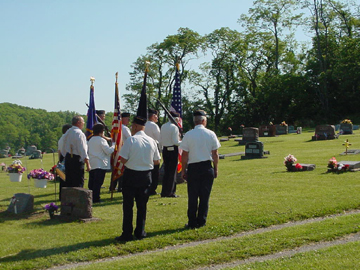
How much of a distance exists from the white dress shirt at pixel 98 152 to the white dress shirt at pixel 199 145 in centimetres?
352

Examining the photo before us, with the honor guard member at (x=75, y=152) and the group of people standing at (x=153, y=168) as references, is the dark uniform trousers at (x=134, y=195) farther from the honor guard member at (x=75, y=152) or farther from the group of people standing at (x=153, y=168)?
the honor guard member at (x=75, y=152)

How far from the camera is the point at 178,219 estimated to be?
29.6ft

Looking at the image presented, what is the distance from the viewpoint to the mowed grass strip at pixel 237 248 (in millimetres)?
6270

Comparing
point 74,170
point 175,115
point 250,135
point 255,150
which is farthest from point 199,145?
point 250,135

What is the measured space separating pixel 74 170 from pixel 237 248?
5.07 metres

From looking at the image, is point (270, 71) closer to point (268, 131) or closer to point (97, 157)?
point (268, 131)

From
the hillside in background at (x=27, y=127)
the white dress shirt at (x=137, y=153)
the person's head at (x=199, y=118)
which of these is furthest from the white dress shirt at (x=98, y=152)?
the hillside in background at (x=27, y=127)

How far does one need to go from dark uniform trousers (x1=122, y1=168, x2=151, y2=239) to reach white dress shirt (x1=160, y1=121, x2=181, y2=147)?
392cm

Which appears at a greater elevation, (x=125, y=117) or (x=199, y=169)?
(x=125, y=117)

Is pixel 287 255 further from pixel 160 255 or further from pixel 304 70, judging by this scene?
pixel 304 70

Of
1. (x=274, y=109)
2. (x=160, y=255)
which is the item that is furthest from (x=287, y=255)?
(x=274, y=109)

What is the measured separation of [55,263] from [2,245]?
4.92 ft

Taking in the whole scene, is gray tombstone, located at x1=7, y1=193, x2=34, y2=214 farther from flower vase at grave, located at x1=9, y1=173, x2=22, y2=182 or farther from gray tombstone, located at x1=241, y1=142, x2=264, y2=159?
gray tombstone, located at x1=241, y1=142, x2=264, y2=159

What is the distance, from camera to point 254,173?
52.7ft
